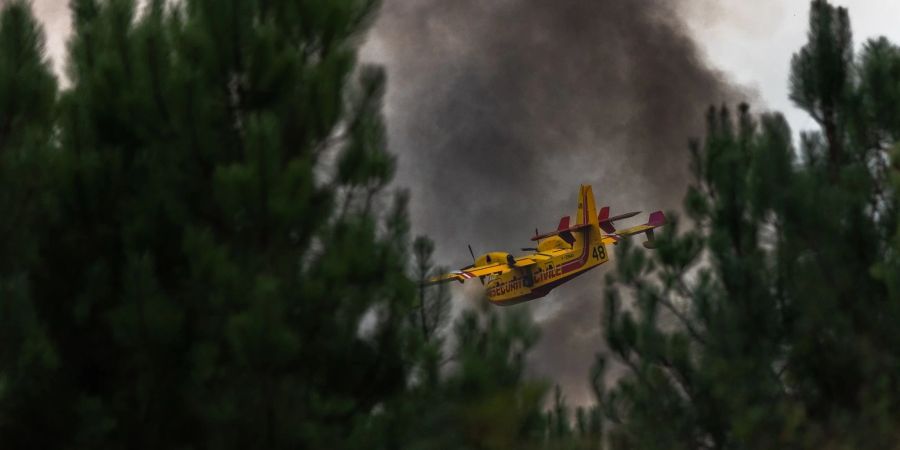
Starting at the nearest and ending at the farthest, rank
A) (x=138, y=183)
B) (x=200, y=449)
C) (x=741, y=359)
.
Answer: (x=200, y=449) < (x=138, y=183) < (x=741, y=359)

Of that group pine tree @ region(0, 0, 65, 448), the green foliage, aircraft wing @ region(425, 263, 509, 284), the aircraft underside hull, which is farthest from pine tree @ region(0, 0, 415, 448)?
the aircraft underside hull

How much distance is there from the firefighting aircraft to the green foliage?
4602cm

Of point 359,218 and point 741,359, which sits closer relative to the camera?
point 359,218

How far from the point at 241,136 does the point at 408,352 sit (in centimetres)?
180

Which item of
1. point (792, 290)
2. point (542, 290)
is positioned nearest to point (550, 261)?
point (542, 290)

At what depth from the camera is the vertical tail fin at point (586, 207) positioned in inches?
2406

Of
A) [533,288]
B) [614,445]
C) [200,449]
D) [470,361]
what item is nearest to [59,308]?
[200,449]

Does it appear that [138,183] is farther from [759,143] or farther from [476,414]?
[759,143]

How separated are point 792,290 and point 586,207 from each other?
53038mm

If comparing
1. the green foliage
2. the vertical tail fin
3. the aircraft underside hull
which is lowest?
the green foliage

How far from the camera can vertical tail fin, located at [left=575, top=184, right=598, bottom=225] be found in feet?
201

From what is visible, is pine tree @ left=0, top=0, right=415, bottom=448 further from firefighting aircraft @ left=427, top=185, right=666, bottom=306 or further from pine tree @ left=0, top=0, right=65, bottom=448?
firefighting aircraft @ left=427, top=185, right=666, bottom=306

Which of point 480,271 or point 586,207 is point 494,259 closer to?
point 480,271

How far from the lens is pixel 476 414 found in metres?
7.51
